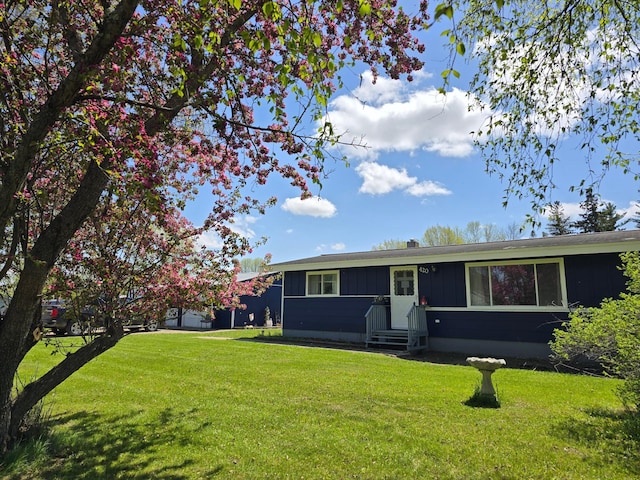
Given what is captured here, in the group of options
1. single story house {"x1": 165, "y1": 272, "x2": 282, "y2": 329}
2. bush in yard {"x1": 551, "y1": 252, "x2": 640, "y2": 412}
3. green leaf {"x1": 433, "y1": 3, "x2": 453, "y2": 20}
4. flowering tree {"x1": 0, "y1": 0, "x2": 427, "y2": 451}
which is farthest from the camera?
single story house {"x1": 165, "y1": 272, "x2": 282, "y2": 329}

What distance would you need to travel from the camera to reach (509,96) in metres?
4.95

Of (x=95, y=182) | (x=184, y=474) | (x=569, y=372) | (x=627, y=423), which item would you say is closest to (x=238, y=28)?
(x=95, y=182)

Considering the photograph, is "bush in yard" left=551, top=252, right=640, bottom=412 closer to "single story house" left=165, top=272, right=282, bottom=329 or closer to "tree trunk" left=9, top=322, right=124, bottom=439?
"tree trunk" left=9, top=322, right=124, bottom=439

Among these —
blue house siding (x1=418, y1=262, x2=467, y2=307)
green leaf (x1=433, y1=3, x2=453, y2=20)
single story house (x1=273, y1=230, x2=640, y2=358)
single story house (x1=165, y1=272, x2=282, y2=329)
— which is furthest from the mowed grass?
single story house (x1=165, y1=272, x2=282, y2=329)

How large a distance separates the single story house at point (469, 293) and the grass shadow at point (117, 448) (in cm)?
788

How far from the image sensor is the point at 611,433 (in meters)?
A: 4.42

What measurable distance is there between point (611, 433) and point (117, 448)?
5170mm

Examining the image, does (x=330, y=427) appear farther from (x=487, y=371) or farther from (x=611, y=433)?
(x=611, y=433)

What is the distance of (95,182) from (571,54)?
524 cm

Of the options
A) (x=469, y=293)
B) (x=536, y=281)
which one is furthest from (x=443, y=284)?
(x=536, y=281)

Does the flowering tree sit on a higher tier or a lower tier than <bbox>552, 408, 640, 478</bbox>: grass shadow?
higher

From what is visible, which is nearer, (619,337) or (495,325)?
(619,337)

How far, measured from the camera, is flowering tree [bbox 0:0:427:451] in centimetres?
285

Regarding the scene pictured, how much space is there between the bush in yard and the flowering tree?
3.68 metres
